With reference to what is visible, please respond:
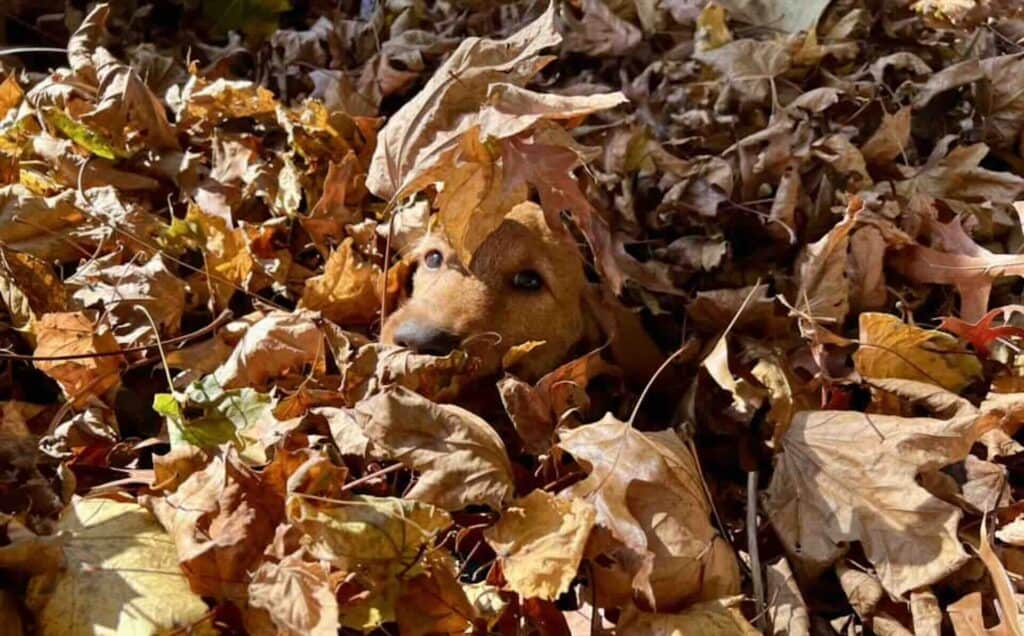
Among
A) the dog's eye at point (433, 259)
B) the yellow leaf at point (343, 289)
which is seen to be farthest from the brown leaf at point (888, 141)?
the yellow leaf at point (343, 289)

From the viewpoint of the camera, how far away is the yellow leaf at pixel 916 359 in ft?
4.99

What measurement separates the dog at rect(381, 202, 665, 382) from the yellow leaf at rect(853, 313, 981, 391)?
35 cm

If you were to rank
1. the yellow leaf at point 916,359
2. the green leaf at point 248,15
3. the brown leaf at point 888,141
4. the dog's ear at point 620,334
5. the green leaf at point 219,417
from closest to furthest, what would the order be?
the green leaf at point 219,417 → the yellow leaf at point 916,359 → the dog's ear at point 620,334 → the brown leaf at point 888,141 → the green leaf at point 248,15

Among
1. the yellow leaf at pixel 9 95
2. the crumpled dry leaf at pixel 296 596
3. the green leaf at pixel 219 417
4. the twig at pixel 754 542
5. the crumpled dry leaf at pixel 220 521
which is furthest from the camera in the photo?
the yellow leaf at pixel 9 95

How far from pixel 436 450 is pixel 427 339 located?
0.82 feet

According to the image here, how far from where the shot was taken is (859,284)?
1.71m

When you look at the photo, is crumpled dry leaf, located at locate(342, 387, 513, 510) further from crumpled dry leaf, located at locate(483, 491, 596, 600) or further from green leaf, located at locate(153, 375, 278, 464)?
green leaf, located at locate(153, 375, 278, 464)

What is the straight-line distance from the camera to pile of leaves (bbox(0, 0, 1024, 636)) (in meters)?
1.22

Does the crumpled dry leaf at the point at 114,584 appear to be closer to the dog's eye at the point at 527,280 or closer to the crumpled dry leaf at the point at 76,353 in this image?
the crumpled dry leaf at the point at 76,353

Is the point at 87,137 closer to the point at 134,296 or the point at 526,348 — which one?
the point at 134,296

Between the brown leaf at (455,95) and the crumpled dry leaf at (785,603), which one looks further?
the brown leaf at (455,95)

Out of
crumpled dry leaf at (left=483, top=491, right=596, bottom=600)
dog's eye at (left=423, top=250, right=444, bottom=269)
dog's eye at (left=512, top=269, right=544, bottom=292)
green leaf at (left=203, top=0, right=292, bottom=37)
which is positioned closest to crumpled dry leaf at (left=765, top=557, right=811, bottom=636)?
crumpled dry leaf at (left=483, top=491, right=596, bottom=600)

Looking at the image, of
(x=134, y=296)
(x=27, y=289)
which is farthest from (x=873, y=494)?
(x=27, y=289)

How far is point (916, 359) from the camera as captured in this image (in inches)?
60.7
